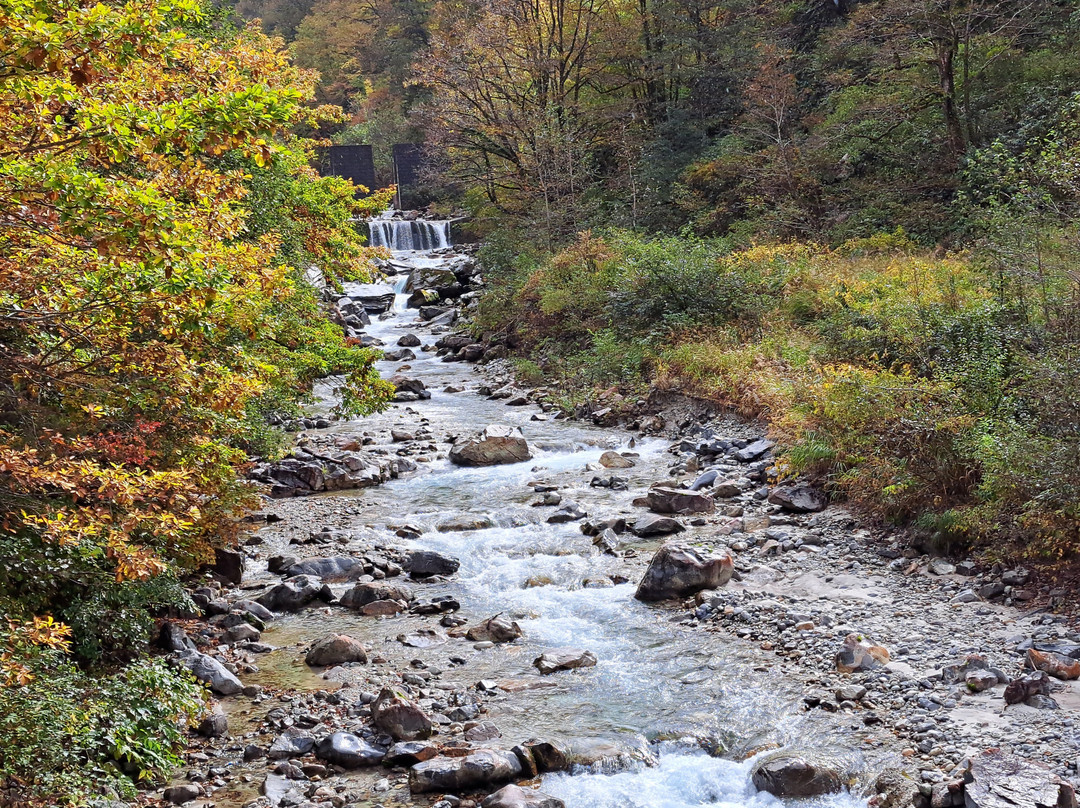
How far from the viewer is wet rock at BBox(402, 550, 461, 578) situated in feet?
30.8

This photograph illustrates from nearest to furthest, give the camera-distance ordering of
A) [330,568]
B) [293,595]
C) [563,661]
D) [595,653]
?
[563,661] → [595,653] → [293,595] → [330,568]

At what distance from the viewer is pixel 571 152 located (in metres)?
24.6

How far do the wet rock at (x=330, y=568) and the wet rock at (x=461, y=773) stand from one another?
4.02 meters

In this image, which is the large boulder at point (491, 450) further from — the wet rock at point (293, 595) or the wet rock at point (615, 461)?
the wet rock at point (293, 595)

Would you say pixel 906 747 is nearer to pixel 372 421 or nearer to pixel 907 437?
pixel 907 437

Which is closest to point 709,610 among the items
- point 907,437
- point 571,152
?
point 907,437

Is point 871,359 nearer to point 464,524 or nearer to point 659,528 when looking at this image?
point 659,528

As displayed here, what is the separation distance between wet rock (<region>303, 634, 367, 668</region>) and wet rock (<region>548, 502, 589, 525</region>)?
3.76m

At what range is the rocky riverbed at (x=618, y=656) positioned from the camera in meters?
5.38

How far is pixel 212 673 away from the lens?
6.80 meters

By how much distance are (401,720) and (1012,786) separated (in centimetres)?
386

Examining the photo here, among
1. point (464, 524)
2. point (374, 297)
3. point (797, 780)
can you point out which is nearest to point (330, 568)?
point (464, 524)

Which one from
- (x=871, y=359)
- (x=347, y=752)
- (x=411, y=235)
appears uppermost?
(x=411, y=235)

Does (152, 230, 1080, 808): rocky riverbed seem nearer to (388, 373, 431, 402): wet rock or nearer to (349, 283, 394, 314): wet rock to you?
(388, 373, 431, 402): wet rock
